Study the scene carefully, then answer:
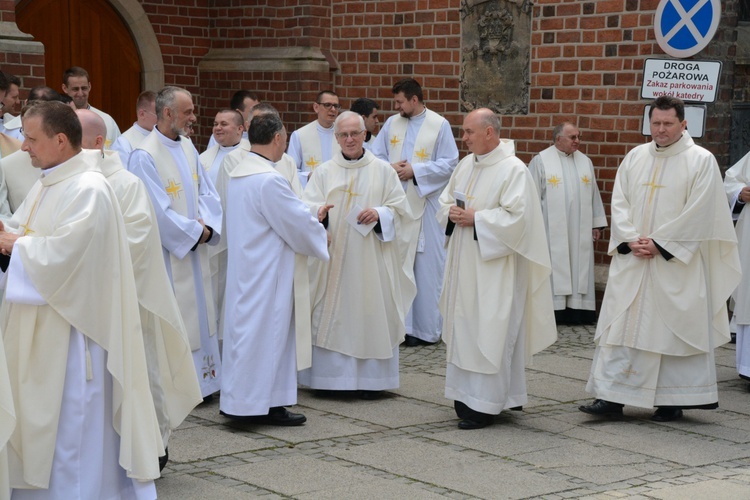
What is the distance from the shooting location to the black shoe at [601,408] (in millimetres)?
7406

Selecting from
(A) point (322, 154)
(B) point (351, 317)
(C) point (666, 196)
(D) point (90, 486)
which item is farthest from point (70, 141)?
(A) point (322, 154)

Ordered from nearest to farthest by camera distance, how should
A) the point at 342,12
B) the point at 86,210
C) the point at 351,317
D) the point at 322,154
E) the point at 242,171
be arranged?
1. the point at 86,210
2. the point at 242,171
3. the point at 351,317
4. the point at 322,154
5. the point at 342,12

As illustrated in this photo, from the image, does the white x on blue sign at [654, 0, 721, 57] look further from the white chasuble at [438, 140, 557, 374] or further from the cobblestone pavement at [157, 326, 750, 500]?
the cobblestone pavement at [157, 326, 750, 500]

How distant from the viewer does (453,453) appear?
21.5 feet

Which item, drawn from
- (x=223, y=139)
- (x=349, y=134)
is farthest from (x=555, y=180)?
(x=349, y=134)

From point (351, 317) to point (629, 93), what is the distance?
4208 mm

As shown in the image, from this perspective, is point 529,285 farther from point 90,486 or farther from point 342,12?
point 342,12

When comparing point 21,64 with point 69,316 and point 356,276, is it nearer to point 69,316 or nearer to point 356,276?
point 356,276

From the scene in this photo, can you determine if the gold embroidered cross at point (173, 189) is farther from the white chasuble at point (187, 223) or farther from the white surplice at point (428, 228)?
the white surplice at point (428, 228)

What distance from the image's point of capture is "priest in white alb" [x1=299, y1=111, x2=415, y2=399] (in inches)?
314

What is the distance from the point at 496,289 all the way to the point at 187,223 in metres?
1.91

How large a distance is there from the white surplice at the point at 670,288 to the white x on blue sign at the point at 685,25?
1919 mm

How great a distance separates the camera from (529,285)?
7422 mm

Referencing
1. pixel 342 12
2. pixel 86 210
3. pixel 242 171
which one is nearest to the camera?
pixel 86 210
